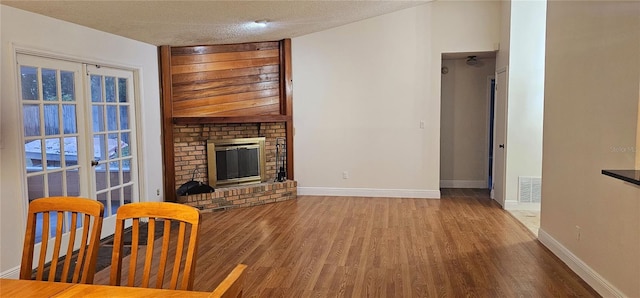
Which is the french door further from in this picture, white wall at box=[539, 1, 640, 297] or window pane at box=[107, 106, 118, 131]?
white wall at box=[539, 1, 640, 297]

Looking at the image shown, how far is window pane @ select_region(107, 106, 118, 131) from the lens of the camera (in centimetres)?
473

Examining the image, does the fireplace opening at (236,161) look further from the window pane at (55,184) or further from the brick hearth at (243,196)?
the window pane at (55,184)

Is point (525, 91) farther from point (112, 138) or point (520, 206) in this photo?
point (112, 138)

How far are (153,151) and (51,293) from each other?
425 cm

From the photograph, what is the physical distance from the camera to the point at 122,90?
5.01 m

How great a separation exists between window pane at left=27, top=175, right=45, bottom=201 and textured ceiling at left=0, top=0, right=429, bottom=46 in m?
1.40

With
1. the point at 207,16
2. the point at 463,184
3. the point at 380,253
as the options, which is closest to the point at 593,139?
the point at 380,253

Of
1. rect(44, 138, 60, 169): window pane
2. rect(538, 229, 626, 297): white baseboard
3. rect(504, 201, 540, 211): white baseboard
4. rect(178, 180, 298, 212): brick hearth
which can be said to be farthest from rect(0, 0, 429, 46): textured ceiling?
rect(538, 229, 626, 297): white baseboard

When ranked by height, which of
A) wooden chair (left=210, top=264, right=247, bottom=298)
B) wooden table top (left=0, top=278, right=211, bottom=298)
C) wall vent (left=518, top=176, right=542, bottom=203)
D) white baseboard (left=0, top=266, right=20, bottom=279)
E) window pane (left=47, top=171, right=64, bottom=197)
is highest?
wooden chair (left=210, top=264, right=247, bottom=298)

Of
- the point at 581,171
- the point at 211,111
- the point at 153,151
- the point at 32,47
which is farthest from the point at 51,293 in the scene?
the point at 211,111

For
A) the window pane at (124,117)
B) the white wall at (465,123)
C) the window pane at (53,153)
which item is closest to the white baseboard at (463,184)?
the white wall at (465,123)

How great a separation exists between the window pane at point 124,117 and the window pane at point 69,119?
805mm

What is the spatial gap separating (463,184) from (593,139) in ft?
13.9

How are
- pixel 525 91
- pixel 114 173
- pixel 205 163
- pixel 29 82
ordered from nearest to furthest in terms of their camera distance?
1. pixel 29 82
2. pixel 114 173
3. pixel 525 91
4. pixel 205 163
